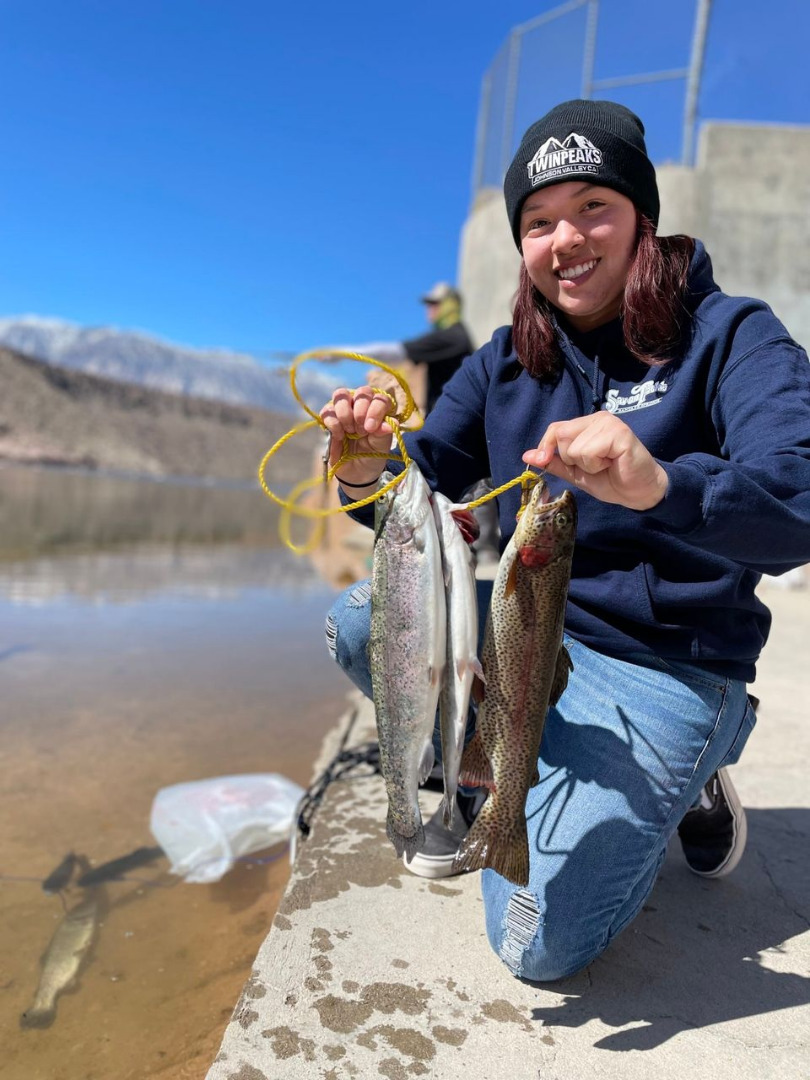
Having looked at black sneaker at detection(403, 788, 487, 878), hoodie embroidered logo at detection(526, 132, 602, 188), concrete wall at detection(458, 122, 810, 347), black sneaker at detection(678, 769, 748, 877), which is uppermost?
concrete wall at detection(458, 122, 810, 347)

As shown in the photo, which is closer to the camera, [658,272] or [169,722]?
[658,272]

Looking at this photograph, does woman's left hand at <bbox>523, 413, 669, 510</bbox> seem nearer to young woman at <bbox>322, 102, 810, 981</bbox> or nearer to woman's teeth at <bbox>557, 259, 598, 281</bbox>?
young woman at <bbox>322, 102, 810, 981</bbox>

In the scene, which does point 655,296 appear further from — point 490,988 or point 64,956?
point 64,956

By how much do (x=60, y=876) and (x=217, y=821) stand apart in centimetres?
71

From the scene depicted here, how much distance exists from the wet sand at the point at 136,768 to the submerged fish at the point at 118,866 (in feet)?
0.21

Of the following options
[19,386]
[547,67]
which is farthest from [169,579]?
[19,386]

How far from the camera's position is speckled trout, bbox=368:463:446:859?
2105 mm

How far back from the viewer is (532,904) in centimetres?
226

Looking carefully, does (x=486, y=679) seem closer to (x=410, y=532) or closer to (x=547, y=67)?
(x=410, y=532)

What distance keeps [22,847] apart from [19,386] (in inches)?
3395

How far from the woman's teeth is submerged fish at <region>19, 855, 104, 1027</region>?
292cm

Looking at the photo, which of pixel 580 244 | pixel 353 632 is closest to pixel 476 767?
pixel 353 632

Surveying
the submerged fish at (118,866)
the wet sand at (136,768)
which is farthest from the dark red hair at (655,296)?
the submerged fish at (118,866)

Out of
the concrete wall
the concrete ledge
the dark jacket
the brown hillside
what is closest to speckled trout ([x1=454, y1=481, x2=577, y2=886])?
the concrete ledge
